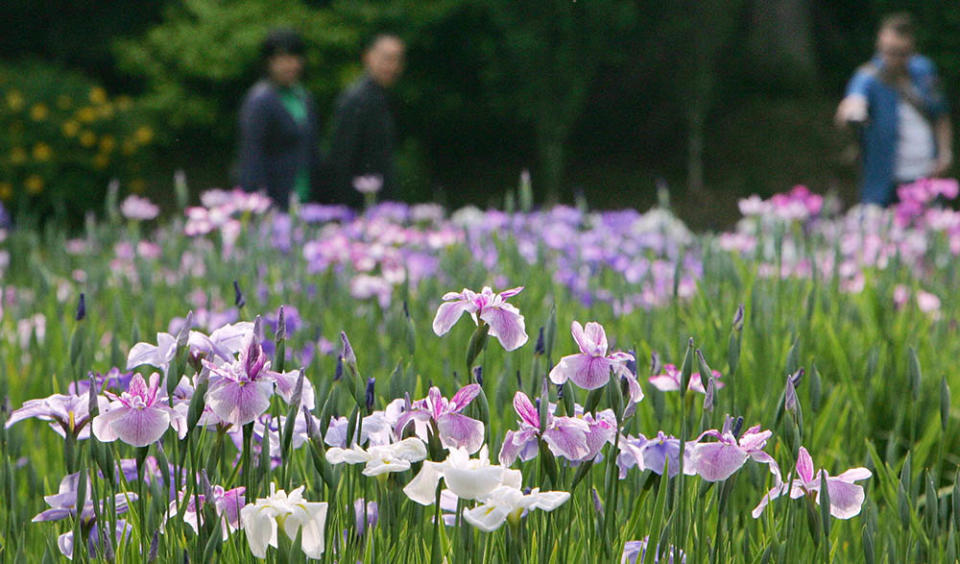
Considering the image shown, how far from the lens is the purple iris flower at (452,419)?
3.90 feet

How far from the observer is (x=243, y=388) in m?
1.18

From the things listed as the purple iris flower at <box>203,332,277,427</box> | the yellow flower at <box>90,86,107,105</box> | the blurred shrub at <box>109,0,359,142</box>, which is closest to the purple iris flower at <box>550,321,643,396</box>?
the purple iris flower at <box>203,332,277,427</box>

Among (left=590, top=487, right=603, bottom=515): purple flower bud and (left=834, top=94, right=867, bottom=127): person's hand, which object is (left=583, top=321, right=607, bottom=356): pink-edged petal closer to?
(left=590, top=487, right=603, bottom=515): purple flower bud

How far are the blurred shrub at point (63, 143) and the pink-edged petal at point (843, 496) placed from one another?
9.43 metres

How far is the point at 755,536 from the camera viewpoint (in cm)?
187

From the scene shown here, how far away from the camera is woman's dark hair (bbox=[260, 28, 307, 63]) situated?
5.73m

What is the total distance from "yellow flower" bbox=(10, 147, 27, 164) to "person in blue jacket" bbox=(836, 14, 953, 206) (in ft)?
23.8

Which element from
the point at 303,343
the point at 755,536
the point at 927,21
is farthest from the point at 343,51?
the point at 755,536

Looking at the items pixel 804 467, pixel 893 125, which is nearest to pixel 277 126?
pixel 893 125

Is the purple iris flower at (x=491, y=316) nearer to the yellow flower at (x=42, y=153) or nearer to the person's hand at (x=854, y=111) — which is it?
the person's hand at (x=854, y=111)

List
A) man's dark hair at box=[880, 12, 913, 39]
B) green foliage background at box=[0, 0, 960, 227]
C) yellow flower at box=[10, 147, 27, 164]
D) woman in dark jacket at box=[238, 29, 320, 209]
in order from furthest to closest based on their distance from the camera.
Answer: green foliage background at box=[0, 0, 960, 227], yellow flower at box=[10, 147, 27, 164], man's dark hair at box=[880, 12, 913, 39], woman in dark jacket at box=[238, 29, 320, 209]

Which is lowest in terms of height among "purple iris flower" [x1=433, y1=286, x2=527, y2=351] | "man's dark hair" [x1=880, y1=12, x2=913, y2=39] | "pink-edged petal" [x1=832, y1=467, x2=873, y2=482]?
"pink-edged petal" [x1=832, y1=467, x2=873, y2=482]

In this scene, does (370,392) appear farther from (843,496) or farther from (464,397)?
(843,496)

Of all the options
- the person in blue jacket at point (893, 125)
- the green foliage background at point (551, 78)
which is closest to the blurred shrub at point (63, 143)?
the green foliage background at point (551, 78)
